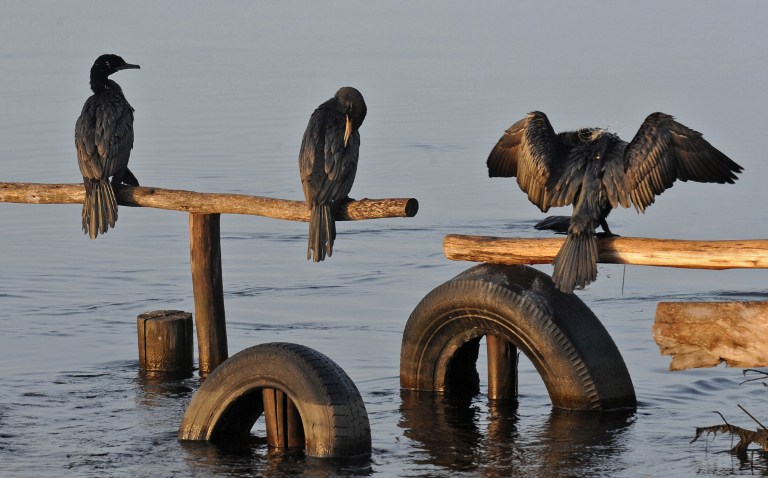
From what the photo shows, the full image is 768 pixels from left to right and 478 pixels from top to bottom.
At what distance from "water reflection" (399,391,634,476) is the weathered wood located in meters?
1.13

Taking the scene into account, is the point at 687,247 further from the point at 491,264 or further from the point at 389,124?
the point at 389,124

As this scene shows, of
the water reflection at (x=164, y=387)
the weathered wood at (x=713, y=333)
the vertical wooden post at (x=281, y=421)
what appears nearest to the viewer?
the weathered wood at (x=713, y=333)

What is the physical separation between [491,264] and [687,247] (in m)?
1.72

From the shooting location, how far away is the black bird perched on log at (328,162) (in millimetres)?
10281

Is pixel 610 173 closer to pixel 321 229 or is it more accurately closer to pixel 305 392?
pixel 321 229

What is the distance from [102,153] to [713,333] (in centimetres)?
536

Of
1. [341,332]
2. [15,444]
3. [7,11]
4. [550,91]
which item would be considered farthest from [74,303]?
[7,11]

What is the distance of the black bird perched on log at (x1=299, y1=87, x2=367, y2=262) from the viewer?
10281 millimetres

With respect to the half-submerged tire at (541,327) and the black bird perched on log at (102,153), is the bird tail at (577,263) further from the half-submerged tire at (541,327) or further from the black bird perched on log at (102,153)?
the black bird perched on log at (102,153)

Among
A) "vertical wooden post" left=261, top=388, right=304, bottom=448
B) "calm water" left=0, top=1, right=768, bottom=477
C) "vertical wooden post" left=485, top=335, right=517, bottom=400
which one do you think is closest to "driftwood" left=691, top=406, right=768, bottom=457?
"calm water" left=0, top=1, right=768, bottom=477

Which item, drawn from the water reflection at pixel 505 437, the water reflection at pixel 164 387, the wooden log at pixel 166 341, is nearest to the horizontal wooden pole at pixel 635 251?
the water reflection at pixel 505 437

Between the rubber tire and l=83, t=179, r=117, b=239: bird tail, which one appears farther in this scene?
l=83, t=179, r=117, b=239: bird tail

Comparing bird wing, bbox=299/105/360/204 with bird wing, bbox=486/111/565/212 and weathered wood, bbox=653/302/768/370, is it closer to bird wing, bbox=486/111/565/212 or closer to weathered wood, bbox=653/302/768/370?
bird wing, bbox=486/111/565/212

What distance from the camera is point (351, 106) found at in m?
10.6
